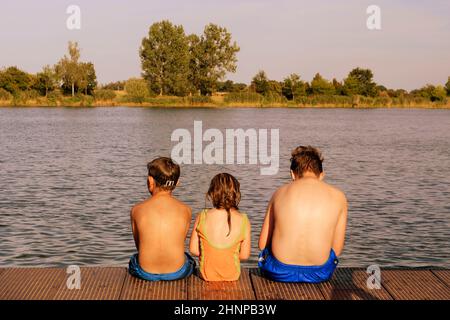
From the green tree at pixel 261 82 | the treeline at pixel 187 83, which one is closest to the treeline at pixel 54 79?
the treeline at pixel 187 83

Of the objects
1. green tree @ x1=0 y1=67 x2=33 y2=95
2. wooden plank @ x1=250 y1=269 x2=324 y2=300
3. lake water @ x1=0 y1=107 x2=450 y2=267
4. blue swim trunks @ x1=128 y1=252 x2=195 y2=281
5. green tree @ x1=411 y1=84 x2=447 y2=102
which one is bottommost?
lake water @ x1=0 y1=107 x2=450 y2=267

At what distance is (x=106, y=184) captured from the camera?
17.4m

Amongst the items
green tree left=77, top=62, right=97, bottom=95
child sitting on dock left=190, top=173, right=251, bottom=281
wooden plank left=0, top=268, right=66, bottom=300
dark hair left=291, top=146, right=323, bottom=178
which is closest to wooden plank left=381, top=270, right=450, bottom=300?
dark hair left=291, top=146, right=323, bottom=178

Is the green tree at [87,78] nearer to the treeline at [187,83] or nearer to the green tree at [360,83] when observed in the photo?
the treeline at [187,83]

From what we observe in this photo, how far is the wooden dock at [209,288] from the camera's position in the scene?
4.92 metres

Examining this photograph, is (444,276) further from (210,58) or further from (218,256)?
(210,58)

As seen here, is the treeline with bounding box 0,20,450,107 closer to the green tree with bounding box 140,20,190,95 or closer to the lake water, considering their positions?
the green tree with bounding box 140,20,190,95

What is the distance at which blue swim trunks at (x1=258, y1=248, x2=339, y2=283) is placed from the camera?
516 centimetres

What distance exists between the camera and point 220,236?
16.9 feet

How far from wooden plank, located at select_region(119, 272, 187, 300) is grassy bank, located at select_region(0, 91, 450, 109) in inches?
2779

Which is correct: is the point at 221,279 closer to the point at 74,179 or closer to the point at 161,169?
the point at 161,169

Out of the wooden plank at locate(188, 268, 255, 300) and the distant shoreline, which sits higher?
the distant shoreline

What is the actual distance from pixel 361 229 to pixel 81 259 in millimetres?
5255
